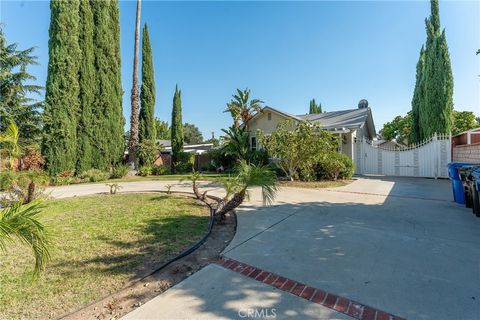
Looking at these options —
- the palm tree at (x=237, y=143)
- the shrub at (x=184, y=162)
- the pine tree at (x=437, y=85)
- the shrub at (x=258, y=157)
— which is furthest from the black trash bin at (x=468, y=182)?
the shrub at (x=184, y=162)

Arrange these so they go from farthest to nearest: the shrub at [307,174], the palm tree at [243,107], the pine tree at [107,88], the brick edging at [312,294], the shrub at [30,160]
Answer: the palm tree at [243,107] < the pine tree at [107,88] < the shrub at [30,160] < the shrub at [307,174] < the brick edging at [312,294]

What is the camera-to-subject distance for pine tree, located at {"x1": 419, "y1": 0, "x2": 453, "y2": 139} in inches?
587

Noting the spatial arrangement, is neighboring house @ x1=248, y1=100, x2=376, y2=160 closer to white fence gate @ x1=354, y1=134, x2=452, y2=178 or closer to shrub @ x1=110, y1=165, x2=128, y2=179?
white fence gate @ x1=354, y1=134, x2=452, y2=178

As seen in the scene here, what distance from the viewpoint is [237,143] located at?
16.3 meters

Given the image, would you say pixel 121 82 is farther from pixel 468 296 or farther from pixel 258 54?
pixel 468 296

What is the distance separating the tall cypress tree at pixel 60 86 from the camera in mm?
13453

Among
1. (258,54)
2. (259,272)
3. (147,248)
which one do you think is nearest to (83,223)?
(147,248)

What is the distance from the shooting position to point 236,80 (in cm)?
1981

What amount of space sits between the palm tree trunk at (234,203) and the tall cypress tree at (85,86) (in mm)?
13918

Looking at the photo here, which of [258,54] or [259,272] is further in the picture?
[258,54]

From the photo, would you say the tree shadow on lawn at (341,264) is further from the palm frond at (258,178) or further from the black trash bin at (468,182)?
the palm frond at (258,178)

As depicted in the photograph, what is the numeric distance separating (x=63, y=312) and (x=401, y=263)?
4.17 m

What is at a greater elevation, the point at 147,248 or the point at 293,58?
the point at 293,58

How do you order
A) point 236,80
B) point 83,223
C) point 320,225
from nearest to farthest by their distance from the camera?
point 320,225 → point 83,223 → point 236,80
